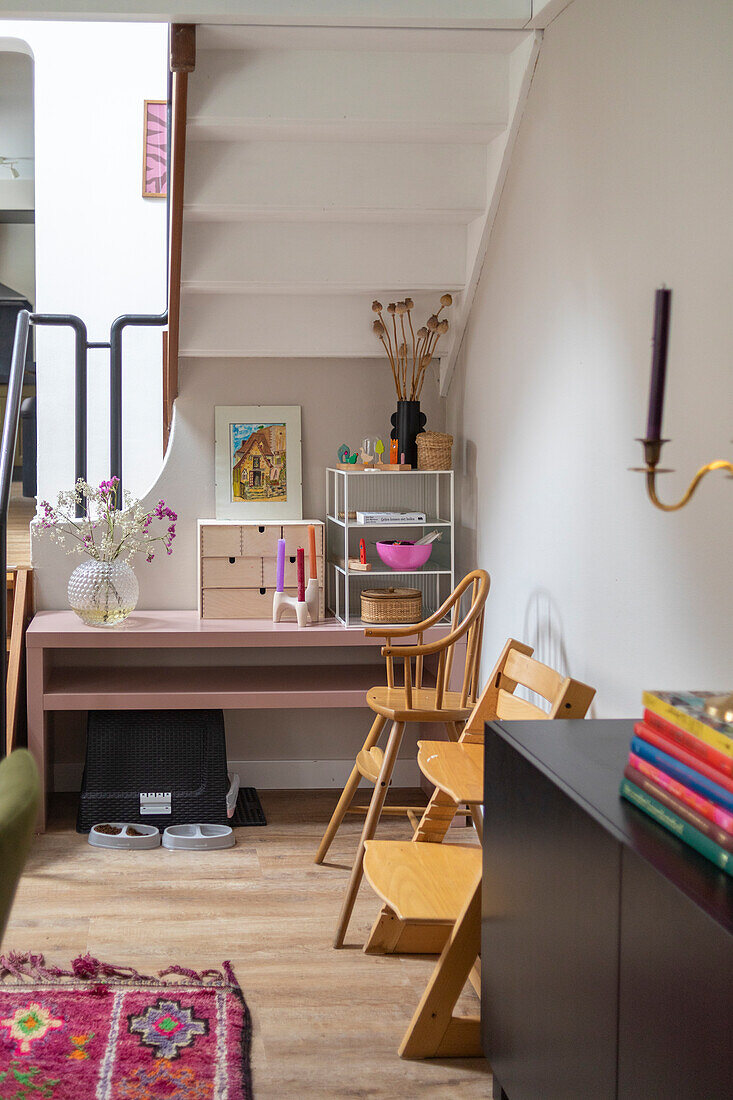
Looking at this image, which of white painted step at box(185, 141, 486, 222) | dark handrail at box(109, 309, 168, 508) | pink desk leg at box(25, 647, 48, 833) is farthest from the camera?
dark handrail at box(109, 309, 168, 508)

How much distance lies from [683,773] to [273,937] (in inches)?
65.6

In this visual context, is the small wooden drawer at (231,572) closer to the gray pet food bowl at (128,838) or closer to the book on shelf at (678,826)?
the gray pet food bowl at (128,838)

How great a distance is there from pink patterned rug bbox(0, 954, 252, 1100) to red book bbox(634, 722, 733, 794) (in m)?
1.11

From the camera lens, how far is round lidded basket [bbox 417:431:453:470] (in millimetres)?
3676

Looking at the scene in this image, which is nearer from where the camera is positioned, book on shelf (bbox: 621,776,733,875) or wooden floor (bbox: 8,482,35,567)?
book on shelf (bbox: 621,776,733,875)

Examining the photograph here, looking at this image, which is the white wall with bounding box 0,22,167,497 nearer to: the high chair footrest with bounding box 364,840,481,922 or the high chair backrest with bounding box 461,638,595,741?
the high chair backrest with bounding box 461,638,595,741

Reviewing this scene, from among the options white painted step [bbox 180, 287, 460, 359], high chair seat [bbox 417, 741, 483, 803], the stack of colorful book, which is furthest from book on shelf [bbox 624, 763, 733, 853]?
white painted step [bbox 180, 287, 460, 359]

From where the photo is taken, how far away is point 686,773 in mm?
1321

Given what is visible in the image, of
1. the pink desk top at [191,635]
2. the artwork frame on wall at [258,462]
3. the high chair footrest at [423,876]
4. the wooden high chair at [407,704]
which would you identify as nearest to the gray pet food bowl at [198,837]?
the wooden high chair at [407,704]

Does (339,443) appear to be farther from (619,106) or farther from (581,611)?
(619,106)

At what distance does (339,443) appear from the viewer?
4.02 meters

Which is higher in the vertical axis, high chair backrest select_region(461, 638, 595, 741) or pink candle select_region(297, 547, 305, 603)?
pink candle select_region(297, 547, 305, 603)

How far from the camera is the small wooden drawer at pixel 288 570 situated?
377cm

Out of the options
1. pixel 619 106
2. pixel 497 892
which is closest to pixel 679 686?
pixel 497 892
